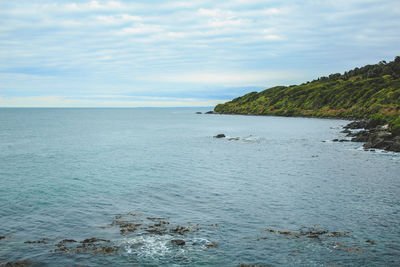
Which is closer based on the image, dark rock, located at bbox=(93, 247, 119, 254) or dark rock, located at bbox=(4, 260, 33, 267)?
dark rock, located at bbox=(4, 260, 33, 267)

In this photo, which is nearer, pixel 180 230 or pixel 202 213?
pixel 180 230

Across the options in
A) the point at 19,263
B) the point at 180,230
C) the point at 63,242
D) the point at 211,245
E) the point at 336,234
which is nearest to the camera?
the point at 19,263

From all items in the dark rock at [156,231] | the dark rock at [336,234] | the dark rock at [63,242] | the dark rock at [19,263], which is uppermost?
the dark rock at [336,234]

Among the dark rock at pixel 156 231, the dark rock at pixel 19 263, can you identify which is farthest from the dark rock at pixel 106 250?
the dark rock at pixel 19 263

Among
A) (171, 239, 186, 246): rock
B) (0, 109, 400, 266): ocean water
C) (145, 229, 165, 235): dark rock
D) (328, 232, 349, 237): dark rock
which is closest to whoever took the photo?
(0, 109, 400, 266): ocean water

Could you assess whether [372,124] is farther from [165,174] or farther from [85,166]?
[85,166]

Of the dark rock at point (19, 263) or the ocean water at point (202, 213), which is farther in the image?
the ocean water at point (202, 213)

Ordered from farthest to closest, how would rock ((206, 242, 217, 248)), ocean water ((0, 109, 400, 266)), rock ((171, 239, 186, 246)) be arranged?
rock ((171, 239, 186, 246)), rock ((206, 242, 217, 248)), ocean water ((0, 109, 400, 266))

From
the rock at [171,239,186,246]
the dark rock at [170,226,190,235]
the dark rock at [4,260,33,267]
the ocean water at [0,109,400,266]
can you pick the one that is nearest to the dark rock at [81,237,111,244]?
the ocean water at [0,109,400,266]

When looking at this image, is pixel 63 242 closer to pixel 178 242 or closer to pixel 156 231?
pixel 156 231

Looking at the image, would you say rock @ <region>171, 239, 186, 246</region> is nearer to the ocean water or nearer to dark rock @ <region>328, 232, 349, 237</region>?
the ocean water

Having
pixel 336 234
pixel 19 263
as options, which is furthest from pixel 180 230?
pixel 336 234

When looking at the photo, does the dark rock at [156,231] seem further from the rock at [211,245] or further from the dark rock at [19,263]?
the dark rock at [19,263]

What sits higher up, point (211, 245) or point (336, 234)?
point (336, 234)
